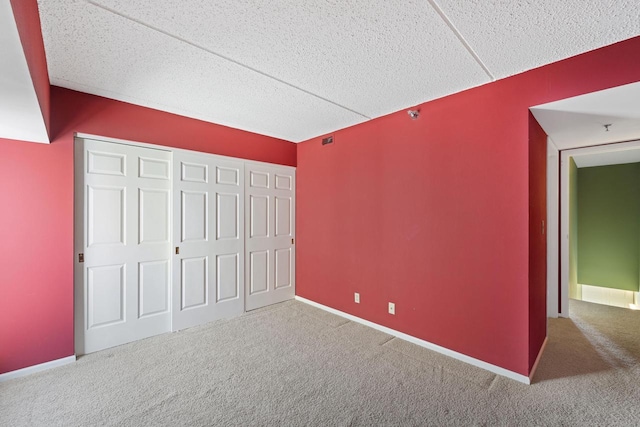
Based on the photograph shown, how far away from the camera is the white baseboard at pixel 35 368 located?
2188 millimetres

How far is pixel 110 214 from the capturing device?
8.93 ft

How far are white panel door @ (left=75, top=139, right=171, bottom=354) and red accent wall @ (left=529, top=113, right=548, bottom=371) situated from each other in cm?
360

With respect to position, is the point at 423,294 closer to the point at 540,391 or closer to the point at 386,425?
the point at 540,391

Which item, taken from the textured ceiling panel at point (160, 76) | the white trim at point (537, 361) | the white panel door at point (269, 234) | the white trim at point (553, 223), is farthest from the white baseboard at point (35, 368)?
the white trim at point (553, 223)

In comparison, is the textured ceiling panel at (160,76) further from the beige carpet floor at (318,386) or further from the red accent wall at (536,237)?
the beige carpet floor at (318,386)

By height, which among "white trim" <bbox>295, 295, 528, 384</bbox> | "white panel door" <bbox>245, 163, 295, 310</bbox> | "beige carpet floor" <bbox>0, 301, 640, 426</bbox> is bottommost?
"beige carpet floor" <bbox>0, 301, 640, 426</bbox>

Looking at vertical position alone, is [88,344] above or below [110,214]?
below

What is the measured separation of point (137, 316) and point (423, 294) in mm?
3039

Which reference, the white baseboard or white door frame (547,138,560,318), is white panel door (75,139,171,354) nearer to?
the white baseboard

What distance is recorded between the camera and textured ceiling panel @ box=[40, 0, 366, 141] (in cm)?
166

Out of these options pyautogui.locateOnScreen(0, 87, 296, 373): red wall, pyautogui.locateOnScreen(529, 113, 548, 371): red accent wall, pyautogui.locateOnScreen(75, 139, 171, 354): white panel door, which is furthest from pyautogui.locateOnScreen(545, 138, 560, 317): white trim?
pyautogui.locateOnScreen(0, 87, 296, 373): red wall

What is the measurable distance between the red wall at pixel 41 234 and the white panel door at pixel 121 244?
0.11 metres

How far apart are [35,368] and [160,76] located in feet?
8.91

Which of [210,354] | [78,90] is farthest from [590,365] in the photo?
[78,90]
